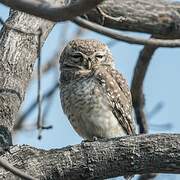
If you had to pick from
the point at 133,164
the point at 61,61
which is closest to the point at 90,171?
the point at 133,164

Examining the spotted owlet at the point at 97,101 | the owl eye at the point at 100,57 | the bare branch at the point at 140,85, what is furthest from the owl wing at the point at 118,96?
the owl eye at the point at 100,57

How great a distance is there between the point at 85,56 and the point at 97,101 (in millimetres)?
896

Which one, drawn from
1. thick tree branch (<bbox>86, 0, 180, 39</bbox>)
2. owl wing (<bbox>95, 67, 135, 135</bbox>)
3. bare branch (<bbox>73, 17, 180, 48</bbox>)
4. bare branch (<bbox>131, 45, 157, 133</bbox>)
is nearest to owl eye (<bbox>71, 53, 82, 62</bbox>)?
owl wing (<bbox>95, 67, 135, 135</bbox>)

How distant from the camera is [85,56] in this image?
6.11 meters

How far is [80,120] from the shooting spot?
17.7 ft

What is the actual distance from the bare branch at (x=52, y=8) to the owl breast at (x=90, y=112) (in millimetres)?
3183

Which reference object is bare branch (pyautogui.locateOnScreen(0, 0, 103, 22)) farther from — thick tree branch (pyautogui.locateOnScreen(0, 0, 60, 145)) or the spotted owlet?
the spotted owlet

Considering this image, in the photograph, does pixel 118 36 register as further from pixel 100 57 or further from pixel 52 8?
pixel 100 57

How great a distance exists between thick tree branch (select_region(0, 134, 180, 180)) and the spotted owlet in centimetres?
155

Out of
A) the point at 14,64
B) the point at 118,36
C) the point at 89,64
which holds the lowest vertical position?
the point at 89,64

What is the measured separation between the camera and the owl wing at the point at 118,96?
5.46 meters

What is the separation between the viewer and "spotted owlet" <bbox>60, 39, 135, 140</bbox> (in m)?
5.31

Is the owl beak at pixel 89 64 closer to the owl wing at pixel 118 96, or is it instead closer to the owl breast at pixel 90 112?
the owl wing at pixel 118 96

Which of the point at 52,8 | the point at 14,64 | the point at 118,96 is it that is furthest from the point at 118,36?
the point at 118,96
